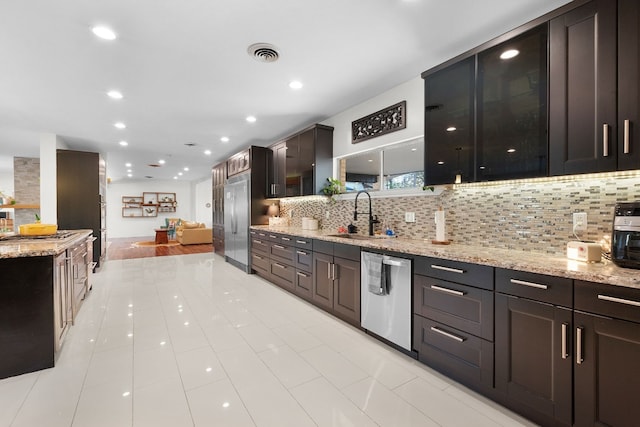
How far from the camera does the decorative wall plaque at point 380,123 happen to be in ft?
10.3

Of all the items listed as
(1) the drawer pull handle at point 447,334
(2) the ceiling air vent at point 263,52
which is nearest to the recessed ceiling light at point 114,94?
(2) the ceiling air vent at point 263,52

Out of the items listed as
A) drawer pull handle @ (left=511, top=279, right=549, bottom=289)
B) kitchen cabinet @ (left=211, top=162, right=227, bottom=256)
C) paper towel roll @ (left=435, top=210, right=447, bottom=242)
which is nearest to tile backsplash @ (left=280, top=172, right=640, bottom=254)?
paper towel roll @ (left=435, top=210, right=447, bottom=242)

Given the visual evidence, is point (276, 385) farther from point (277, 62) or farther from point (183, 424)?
point (277, 62)

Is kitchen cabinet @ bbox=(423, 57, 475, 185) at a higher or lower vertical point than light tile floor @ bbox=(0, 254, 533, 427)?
higher

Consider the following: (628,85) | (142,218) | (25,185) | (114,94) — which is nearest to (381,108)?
(628,85)

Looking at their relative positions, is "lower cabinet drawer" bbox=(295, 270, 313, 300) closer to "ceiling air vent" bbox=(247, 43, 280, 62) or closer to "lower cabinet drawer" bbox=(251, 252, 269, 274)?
"lower cabinet drawer" bbox=(251, 252, 269, 274)

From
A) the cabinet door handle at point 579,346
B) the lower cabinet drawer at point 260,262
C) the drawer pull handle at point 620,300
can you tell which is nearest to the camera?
the drawer pull handle at point 620,300

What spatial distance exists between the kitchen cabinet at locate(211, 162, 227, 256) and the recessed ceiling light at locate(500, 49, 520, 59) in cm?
589

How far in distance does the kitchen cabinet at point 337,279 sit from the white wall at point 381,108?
1.39 m

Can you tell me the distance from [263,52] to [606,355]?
307cm

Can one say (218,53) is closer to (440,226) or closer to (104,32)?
(104,32)

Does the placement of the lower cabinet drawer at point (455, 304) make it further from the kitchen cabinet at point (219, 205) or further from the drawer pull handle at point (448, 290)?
the kitchen cabinet at point (219, 205)

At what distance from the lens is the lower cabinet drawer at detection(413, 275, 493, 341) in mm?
1783

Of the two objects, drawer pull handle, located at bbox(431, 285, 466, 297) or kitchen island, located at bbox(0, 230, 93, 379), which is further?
kitchen island, located at bbox(0, 230, 93, 379)
